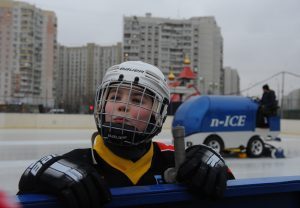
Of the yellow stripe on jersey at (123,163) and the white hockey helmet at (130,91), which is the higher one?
the white hockey helmet at (130,91)

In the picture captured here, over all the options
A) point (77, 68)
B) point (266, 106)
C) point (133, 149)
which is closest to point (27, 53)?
point (77, 68)

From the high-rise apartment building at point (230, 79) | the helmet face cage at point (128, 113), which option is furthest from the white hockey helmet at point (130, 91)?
the high-rise apartment building at point (230, 79)

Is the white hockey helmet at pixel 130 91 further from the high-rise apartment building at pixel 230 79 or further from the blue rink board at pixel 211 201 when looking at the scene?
the high-rise apartment building at pixel 230 79

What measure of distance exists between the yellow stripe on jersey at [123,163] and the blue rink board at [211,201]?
208mm

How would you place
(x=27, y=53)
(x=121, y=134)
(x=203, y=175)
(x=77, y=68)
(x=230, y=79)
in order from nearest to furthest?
(x=203, y=175) → (x=121, y=134) → (x=27, y=53) → (x=77, y=68) → (x=230, y=79)

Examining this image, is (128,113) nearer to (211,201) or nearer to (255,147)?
(211,201)

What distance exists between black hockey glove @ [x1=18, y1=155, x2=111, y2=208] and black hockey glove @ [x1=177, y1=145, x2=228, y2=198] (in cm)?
26

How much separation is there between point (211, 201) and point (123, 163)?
1.05 ft

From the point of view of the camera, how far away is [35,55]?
34719 millimetres

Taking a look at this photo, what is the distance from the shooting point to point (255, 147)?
30.8 ft

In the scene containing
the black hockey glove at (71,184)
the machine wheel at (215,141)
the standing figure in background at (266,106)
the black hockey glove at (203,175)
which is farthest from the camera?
the standing figure in background at (266,106)

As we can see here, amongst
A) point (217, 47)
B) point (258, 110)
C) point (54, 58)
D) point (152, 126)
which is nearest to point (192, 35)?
point (217, 47)

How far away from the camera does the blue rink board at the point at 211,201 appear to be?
1095 millimetres

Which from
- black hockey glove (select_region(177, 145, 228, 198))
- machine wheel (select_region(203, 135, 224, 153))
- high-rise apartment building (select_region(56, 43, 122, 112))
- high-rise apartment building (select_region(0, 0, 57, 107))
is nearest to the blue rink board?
black hockey glove (select_region(177, 145, 228, 198))
